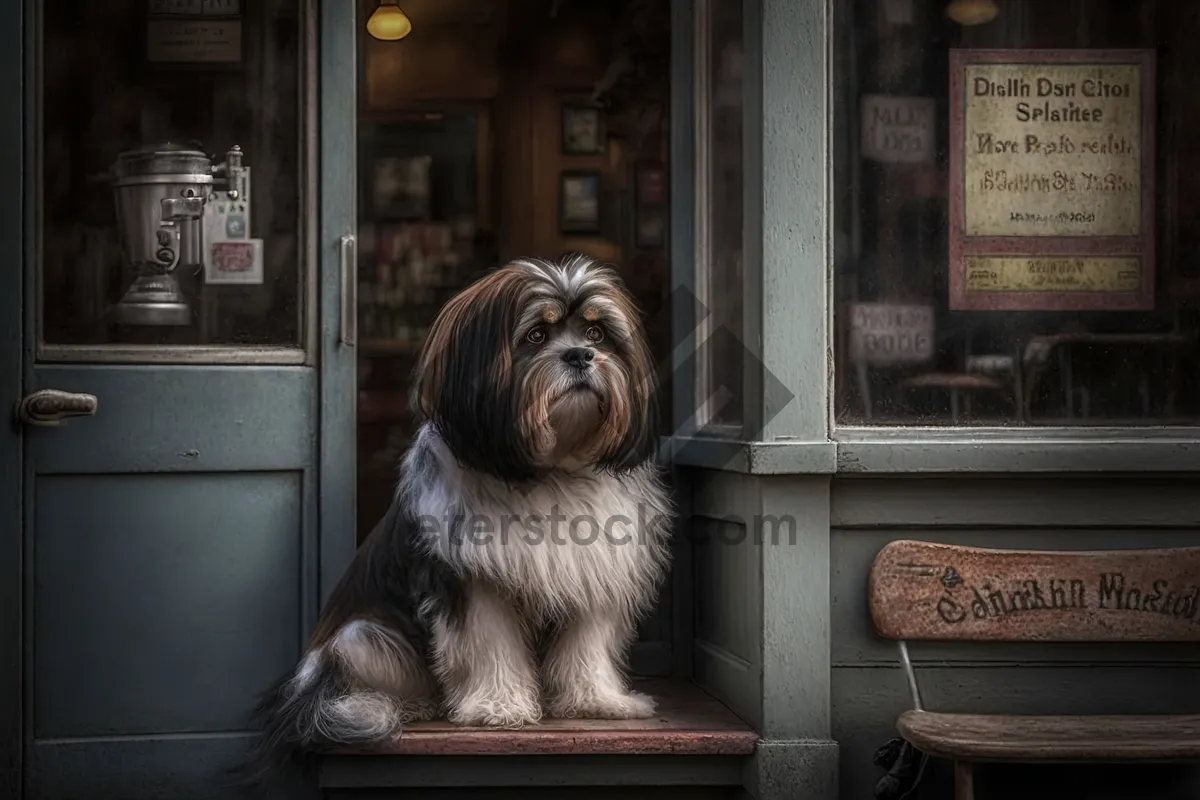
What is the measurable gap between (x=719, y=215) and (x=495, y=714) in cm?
152

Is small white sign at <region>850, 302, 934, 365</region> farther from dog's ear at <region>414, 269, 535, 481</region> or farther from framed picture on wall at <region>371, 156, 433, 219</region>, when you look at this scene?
framed picture on wall at <region>371, 156, 433, 219</region>

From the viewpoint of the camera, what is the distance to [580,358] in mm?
3344

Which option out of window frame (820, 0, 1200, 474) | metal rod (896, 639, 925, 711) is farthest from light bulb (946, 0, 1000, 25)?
metal rod (896, 639, 925, 711)

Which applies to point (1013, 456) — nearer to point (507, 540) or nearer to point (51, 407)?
point (507, 540)

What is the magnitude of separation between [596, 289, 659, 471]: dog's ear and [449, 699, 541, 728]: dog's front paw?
628mm

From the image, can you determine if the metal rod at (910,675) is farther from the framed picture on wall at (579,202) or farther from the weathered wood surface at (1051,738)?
the framed picture on wall at (579,202)

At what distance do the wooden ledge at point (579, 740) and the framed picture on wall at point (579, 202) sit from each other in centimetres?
218

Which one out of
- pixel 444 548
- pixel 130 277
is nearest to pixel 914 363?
pixel 444 548

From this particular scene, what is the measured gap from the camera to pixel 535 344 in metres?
3.41

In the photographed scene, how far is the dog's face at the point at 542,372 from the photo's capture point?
132 inches

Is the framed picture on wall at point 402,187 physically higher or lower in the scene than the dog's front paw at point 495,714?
higher

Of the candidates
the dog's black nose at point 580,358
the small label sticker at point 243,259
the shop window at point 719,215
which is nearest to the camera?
the dog's black nose at point 580,358

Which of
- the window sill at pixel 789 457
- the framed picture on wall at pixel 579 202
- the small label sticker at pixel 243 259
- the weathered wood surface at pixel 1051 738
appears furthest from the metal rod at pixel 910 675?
the framed picture on wall at pixel 579 202

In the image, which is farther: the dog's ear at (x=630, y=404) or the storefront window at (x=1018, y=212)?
the storefront window at (x=1018, y=212)
